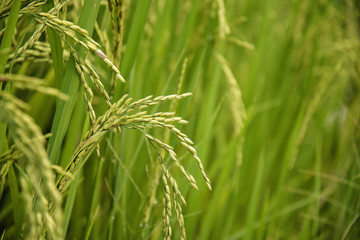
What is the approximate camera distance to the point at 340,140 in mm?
1965

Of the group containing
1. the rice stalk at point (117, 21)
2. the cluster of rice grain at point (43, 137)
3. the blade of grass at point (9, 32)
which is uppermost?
the rice stalk at point (117, 21)

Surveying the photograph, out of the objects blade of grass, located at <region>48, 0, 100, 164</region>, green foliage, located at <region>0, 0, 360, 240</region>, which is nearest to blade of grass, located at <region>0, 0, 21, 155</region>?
green foliage, located at <region>0, 0, 360, 240</region>

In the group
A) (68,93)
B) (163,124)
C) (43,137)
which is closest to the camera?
(43,137)

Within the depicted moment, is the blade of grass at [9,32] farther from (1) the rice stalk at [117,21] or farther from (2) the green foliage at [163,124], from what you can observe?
(1) the rice stalk at [117,21]

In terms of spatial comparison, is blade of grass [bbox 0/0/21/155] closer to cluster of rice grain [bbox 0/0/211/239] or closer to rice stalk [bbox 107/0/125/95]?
cluster of rice grain [bbox 0/0/211/239]

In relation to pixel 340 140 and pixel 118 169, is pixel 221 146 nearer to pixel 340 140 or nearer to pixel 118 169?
pixel 340 140

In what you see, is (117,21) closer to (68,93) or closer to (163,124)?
(68,93)

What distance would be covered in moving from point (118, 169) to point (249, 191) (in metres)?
0.88

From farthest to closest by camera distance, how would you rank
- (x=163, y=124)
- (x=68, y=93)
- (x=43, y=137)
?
(x=68, y=93), (x=163, y=124), (x=43, y=137)

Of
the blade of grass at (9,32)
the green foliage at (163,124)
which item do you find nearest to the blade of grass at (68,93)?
the green foliage at (163,124)

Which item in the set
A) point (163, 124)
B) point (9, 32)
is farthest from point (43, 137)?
point (9, 32)

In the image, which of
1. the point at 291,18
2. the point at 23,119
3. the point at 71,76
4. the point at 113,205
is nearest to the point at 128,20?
the point at 71,76

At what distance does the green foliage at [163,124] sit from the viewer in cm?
67

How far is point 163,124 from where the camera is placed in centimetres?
62
